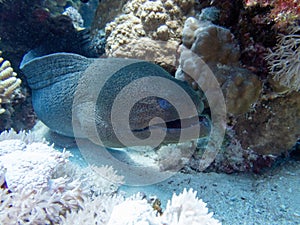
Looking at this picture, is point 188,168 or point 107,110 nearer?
point 107,110

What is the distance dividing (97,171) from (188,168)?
1307 mm

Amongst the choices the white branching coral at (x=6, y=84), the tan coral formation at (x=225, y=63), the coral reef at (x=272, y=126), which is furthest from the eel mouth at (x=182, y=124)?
the white branching coral at (x=6, y=84)

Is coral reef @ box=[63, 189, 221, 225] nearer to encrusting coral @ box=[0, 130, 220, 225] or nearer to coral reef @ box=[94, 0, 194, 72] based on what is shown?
encrusting coral @ box=[0, 130, 220, 225]

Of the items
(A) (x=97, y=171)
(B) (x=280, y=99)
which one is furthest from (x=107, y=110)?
(B) (x=280, y=99)

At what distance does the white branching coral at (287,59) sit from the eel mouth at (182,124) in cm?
87

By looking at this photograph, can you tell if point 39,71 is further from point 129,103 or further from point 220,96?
point 220,96

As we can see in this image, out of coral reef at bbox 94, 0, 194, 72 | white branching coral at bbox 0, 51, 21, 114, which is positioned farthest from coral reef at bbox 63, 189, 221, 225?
white branching coral at bbox 0, 51, 21, 114

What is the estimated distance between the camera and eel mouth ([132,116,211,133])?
2773mm

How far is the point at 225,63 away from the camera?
2.85m

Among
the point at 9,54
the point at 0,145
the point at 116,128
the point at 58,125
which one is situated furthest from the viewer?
the point at 9,54

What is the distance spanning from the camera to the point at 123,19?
13.1 ft

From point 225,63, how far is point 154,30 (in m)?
1.28

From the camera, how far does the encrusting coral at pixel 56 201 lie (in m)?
1.68

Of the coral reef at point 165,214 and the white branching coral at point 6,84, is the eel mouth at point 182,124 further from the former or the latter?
the white branching coral at point 6,84
